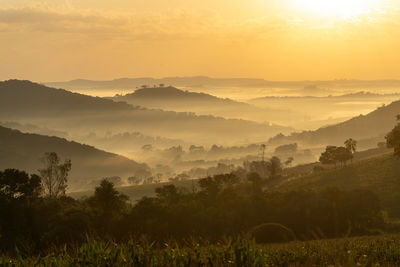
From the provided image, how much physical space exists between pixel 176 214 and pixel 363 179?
95.9 meters

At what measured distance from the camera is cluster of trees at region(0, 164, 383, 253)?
7481 centimetres

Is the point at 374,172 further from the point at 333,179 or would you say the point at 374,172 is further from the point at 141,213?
the point at 141,213

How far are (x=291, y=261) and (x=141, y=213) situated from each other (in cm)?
6160

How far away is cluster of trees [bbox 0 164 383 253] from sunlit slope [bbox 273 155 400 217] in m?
43.9

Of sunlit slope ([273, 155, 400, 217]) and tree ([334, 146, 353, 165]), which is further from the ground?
tree ([334, 146, 353, 165])

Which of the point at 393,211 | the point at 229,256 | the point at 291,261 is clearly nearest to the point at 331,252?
the point at 291,261

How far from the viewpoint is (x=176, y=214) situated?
83500mm

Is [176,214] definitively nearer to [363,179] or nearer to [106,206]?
[106,206]

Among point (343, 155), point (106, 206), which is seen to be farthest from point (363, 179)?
point (106, 206)

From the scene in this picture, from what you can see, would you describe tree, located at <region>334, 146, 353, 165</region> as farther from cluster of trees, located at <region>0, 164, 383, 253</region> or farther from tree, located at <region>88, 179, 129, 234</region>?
tree, located at <region>88, 179, 129, 234</region>

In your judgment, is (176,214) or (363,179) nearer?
(176,214)

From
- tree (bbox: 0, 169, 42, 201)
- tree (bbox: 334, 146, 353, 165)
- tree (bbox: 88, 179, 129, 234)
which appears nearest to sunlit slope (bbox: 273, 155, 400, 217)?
tree (bbox: 334, 146, 353, 165)

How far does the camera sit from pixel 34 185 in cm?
8612

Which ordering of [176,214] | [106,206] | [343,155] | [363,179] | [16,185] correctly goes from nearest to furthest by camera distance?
[176,214] < [16,185] < [106,206] < [363,179] < [343,155]
